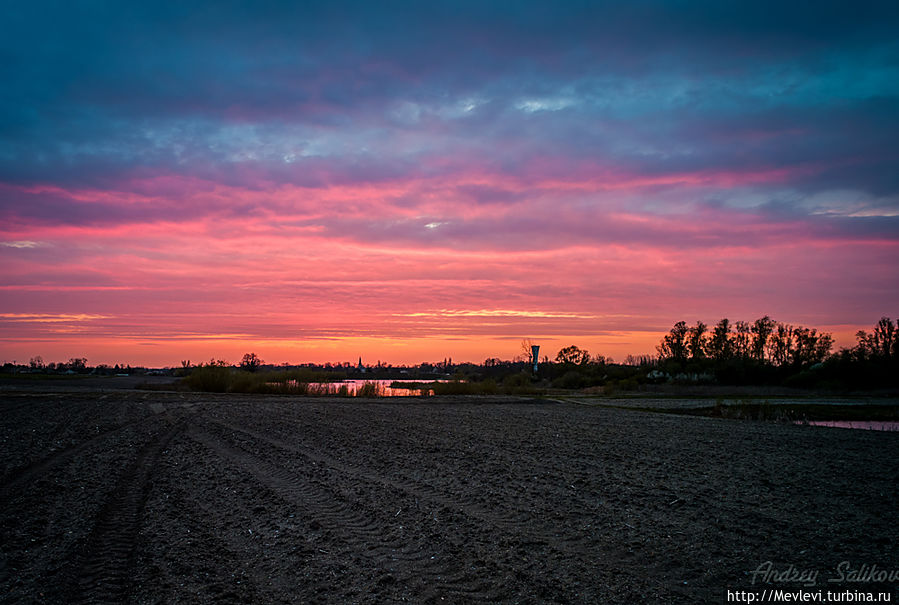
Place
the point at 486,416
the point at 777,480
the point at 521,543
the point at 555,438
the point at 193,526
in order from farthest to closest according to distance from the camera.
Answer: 1. the point at 486,416
2. the point at 555,438
3. the point at 777,480
4. the point at 193,526
5. the point at 521,543

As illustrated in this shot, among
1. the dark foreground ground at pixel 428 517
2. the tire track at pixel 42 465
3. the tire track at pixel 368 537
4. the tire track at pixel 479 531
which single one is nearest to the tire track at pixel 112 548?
the dark foreground ground at pixel 428 517

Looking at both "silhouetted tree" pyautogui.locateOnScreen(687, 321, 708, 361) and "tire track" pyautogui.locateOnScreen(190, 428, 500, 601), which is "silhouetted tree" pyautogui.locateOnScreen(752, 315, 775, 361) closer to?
"silhouetted tree" pyautogui.locateOnScreen(687, 321, 708, 361)

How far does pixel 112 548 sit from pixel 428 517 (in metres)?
3.46

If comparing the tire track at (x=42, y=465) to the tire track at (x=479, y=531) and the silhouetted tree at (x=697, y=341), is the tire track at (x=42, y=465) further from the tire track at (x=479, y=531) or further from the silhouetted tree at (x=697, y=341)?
the silhouetted tree at (x=697, y=341)

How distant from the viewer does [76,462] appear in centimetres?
1128

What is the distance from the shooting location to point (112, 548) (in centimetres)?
607

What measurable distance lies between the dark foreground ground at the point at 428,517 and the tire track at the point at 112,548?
3 centimetres

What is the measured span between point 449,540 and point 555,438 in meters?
9.96

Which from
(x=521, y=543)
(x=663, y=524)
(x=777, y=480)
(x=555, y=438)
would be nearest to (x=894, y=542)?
(x=663, y=524)

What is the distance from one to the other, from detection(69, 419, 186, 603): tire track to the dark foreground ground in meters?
0.03

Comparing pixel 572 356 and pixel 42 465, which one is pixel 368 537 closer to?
pixel 42 465

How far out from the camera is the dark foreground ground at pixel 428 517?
529 centimetres

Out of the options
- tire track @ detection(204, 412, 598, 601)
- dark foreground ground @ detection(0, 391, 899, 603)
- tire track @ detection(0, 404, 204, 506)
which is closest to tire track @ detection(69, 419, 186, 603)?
dark foreground ground @ detection(0, 391, 899, 603)

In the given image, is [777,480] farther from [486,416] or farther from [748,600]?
[486,416]
